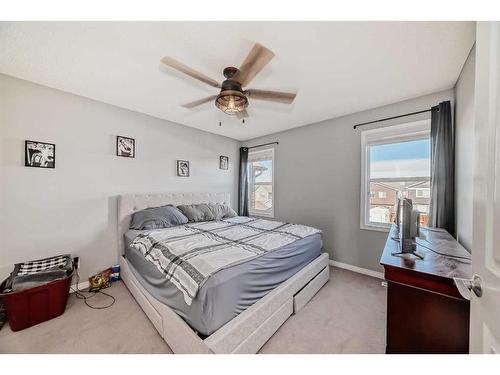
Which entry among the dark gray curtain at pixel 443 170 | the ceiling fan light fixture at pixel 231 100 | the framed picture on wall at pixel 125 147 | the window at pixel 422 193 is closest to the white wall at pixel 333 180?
the dark gray curtain at pixel 443 170

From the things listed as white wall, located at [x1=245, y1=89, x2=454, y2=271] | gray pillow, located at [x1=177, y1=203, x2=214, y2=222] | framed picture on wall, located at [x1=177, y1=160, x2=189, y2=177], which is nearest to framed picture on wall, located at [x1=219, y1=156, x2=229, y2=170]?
framed picture on wall, located at [x1=177, y1=160, x2=189, y2=177]

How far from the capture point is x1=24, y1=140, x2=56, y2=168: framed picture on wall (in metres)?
2.12

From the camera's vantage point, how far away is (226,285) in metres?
1.35

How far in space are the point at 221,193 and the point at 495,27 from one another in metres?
3.89

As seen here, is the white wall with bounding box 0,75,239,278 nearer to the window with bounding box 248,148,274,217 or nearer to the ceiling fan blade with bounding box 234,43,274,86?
the window with bounding box 248,148,274,217

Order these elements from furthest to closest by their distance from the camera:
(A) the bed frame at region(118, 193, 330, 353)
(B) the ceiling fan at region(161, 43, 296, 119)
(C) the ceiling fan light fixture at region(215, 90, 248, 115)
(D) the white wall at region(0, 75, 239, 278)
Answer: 1. (D) the white wall at region(0, 75, 239, 278)
2. (C) the ceiling fan light fixture at region(215, 90, 248, 115)
3. (B) the ceiling fan at region(161, 43, 296, 119)
4. (A) the bed frame at region(118, 193, 330, 353)

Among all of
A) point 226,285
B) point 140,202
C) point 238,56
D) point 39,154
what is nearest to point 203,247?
point 226,285

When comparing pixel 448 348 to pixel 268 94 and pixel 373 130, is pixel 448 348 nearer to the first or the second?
pixel 268 94

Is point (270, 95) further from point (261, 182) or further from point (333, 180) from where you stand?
point (261, 182)

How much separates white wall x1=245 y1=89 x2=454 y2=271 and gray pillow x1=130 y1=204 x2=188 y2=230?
2024mm

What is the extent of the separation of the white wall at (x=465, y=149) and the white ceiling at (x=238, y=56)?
158 millimetres

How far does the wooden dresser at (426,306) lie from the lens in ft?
3.64

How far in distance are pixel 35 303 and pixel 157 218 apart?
1.33 meters

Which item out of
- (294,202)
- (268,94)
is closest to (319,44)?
(268,94)
